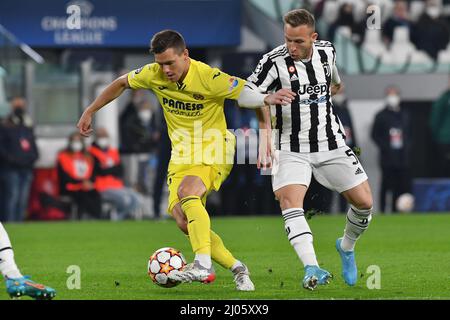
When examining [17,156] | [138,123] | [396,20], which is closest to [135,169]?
[138,123]

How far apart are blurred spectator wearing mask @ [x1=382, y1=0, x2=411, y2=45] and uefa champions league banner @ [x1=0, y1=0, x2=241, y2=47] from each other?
9.61 feet

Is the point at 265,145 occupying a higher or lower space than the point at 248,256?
higher

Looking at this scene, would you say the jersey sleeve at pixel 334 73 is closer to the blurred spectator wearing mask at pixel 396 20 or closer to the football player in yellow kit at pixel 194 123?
the football player in yellow kit at pixel 194 123

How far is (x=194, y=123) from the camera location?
32.5 feet

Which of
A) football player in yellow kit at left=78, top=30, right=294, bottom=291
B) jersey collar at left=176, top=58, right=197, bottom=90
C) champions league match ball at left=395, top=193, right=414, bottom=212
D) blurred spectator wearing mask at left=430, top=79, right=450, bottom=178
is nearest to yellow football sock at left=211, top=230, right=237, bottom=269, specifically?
football player in yellow kit at left=78, top=30, right=294, bottom=291

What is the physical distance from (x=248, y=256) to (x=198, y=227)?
3.99 m

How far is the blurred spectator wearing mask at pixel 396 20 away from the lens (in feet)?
76.4

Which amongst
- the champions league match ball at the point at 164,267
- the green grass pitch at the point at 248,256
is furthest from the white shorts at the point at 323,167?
the champions league match ball at the point at 164,267

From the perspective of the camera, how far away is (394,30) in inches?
922

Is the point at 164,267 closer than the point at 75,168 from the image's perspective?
Yes

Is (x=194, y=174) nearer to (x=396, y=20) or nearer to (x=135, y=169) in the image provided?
(x=135, y=169)

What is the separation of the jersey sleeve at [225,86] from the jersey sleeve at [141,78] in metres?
0.51
